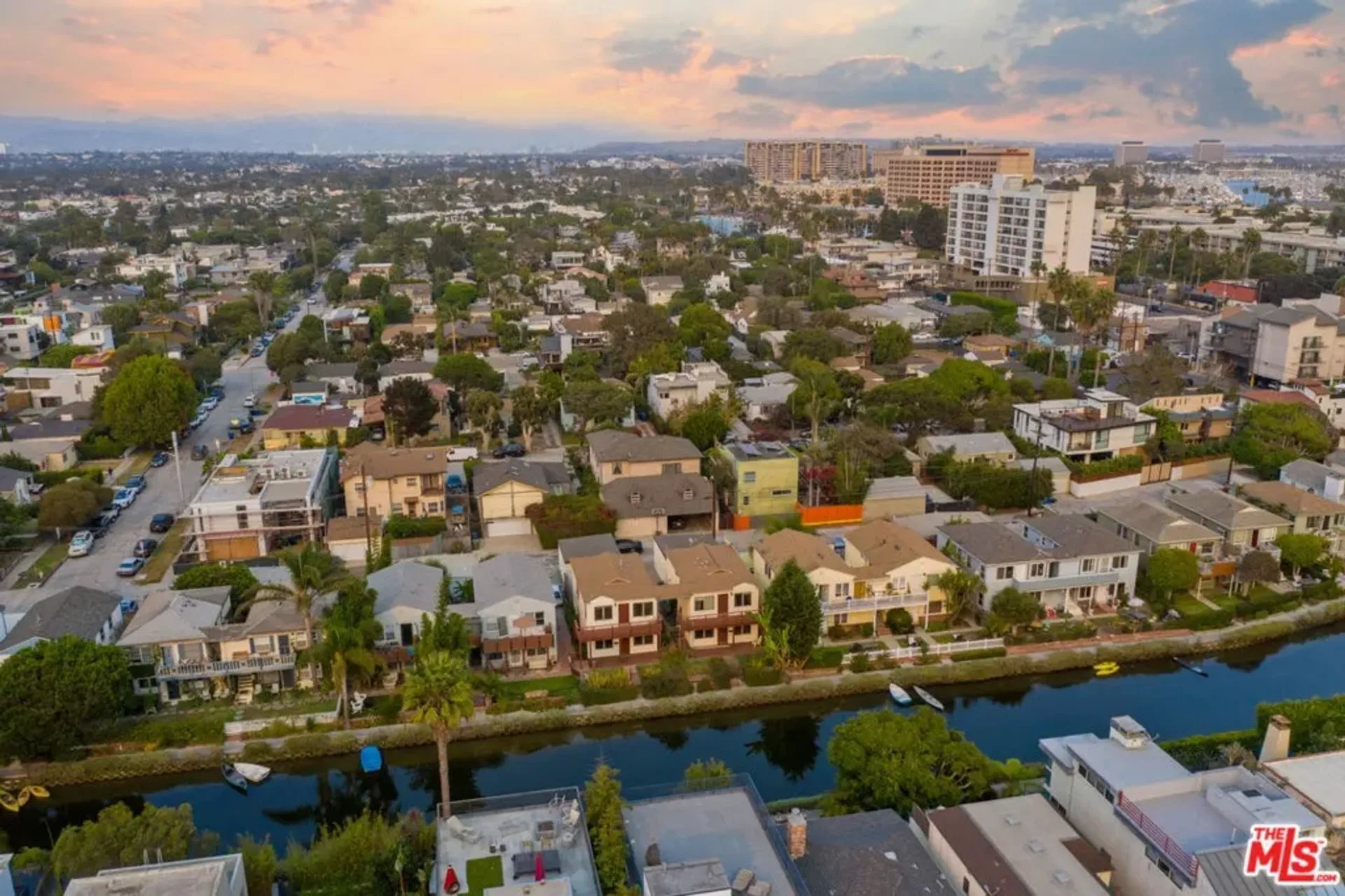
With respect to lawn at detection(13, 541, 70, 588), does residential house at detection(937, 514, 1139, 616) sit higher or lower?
higher

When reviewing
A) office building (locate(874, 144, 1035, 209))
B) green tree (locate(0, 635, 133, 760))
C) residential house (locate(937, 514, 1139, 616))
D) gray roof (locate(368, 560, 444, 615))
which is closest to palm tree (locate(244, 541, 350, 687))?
gray roof (locate(368, 560, 444, 615))

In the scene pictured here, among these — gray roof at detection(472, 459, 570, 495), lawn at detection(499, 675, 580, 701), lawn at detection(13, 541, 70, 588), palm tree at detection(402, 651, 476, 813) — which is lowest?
lawn at detection(499, 675, 580, 701)

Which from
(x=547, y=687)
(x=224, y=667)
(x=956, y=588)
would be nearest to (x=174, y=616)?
(x=224, y=667)

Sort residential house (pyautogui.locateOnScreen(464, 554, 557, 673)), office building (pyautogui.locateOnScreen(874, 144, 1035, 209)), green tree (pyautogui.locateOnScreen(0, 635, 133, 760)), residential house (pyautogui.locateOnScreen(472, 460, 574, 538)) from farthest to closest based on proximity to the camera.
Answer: office building (pyautogui.locateOnScreen(874, 144, 1035, 209)), residential house (pyautogui.locateOnScreen(472, 460, 574, 538)), residential house (pyautogui.locateOnScreen(464, 554, 557, 673)), green tree (pyautogui.locateOnScreen(0, 635, 133, 760))

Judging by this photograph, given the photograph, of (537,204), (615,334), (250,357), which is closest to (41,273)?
(250,357)

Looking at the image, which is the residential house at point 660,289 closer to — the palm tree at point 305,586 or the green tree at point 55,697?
the palm tree at point 305,586

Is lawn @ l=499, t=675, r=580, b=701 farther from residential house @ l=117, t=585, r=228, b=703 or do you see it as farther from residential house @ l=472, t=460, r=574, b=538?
residential house @ l=472, t=460, r=574, b=538

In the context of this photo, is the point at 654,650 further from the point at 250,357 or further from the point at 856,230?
the point at 856,230

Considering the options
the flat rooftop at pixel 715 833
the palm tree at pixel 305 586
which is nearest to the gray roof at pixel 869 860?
the flat rooftop at pixel 715 833
